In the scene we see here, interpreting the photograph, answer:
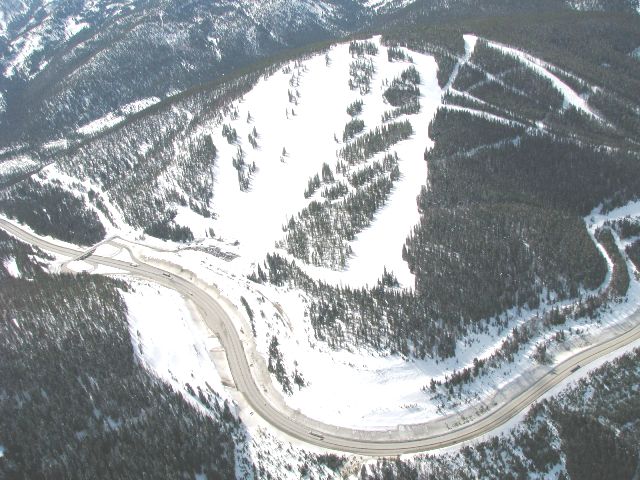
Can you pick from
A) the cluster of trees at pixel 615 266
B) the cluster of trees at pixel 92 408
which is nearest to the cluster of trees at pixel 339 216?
the cluster of trees at pixel 92 408

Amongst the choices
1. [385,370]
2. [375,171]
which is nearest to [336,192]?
[375,171]

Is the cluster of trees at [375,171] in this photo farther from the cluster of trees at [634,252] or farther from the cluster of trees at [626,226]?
the cluster of trees at [634,252]

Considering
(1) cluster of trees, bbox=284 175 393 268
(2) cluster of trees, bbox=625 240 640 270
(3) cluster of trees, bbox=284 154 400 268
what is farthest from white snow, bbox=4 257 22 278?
(2) cluster of trees, bbox=625 240 640 270

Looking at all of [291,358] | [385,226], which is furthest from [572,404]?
[385,226]

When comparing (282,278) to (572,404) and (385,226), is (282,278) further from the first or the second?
(572,404)

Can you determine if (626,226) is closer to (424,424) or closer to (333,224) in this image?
(333,224)

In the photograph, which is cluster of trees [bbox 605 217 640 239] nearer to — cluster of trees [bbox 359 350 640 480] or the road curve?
the road curve

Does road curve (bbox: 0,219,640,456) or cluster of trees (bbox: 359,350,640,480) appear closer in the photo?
cluster of trees (bbox: 359,350,640,480)
